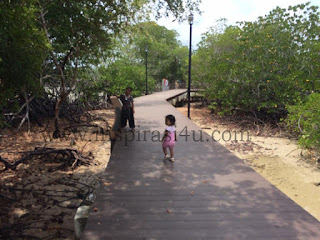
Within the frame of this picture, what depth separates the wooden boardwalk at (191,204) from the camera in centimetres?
285

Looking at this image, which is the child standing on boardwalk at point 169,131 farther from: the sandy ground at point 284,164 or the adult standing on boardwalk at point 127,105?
the sandy ground at point 284,164

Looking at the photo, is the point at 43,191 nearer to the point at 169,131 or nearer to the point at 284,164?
the point at 169,131

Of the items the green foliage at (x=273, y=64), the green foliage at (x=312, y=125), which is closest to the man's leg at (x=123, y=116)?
the green foliage at (x=312, y=125)

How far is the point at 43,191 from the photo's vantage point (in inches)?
220

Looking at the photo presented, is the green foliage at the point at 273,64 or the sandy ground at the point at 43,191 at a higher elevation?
the green foliage at the point at 273,64

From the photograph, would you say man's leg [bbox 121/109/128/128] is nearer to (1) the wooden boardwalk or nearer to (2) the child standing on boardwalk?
(1) the wooden boardwalk

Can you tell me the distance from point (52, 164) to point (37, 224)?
123 inches

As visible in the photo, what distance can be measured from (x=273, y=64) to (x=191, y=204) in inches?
417

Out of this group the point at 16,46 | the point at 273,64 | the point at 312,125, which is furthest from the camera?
the point at 273,64

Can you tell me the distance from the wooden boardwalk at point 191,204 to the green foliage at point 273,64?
24.4ft

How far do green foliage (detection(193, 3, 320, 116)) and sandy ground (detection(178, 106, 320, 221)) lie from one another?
2.03 m

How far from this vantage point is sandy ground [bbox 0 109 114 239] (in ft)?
13.9

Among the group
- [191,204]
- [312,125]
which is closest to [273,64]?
[312,125]

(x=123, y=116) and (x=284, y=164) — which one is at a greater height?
(x=123, y=116)
